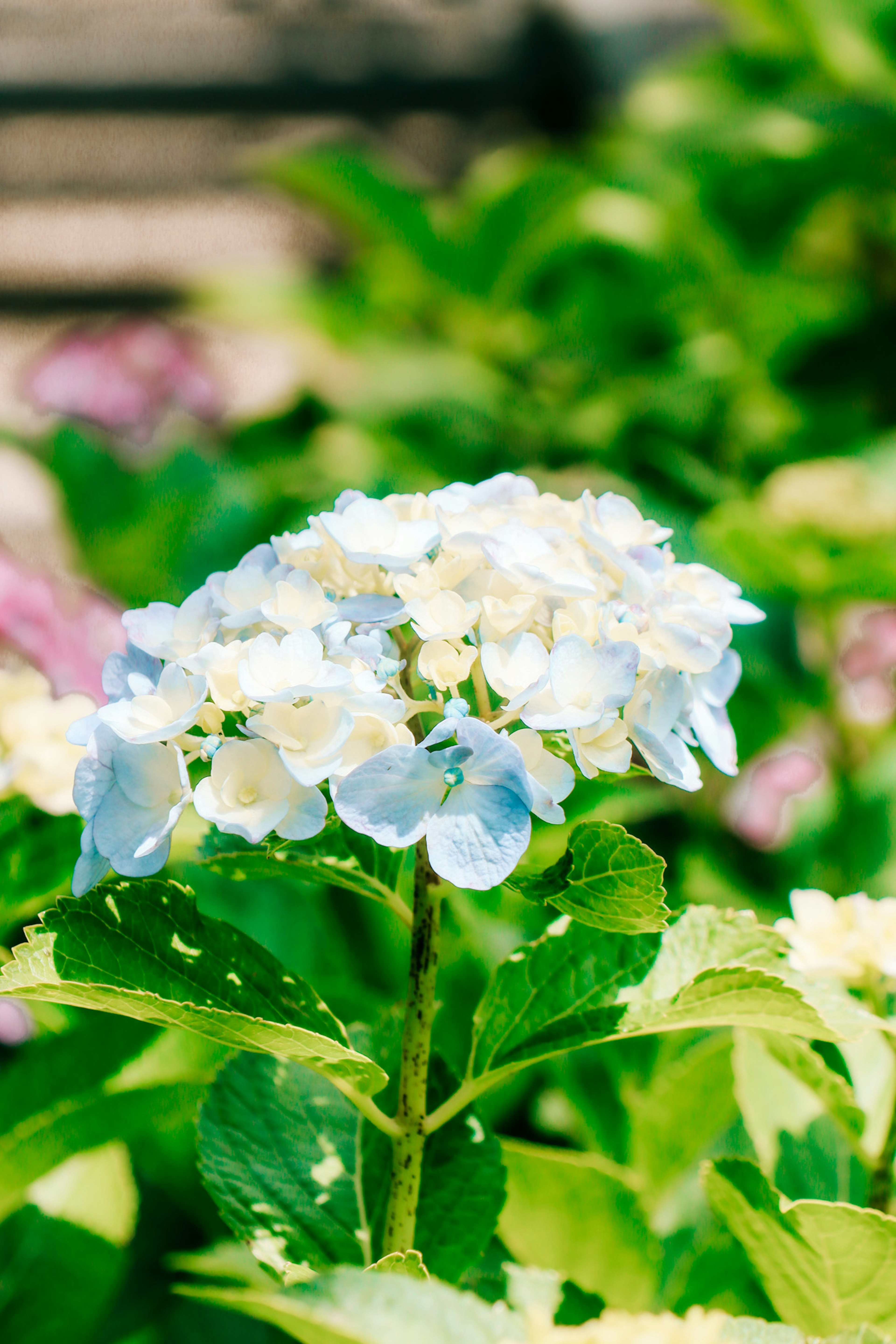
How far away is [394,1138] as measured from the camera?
0.47 metres

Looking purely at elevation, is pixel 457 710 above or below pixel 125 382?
above

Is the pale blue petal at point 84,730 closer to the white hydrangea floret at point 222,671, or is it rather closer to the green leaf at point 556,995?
the white hydrangea floret at point 222,671

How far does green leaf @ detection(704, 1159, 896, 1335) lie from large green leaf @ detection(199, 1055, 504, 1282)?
0.34 ft

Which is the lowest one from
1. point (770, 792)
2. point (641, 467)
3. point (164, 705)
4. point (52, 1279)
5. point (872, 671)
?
point (770, 792)

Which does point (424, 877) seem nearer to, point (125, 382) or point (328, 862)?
point (328, 862)

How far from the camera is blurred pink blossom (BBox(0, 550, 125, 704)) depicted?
1093mm

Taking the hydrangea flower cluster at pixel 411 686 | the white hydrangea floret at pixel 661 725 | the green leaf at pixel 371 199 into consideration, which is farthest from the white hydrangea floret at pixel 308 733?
the green leaf at pixel 371 199

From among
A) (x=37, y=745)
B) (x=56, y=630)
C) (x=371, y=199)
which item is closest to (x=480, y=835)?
(x=37, y=745)

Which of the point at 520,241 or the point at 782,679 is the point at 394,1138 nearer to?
the point at 782,679

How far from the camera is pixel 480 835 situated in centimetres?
39

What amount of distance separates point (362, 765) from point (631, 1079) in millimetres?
561

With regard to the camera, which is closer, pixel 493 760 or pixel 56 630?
pixel 493 760

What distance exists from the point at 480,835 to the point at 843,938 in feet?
0.78

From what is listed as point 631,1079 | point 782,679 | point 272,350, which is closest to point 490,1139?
point 631,1079
